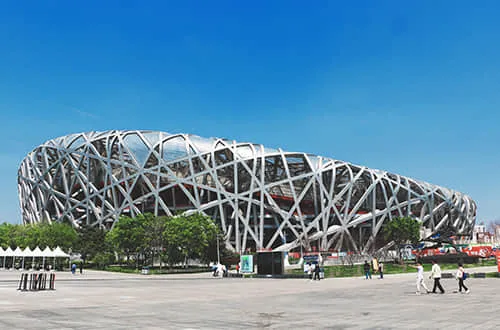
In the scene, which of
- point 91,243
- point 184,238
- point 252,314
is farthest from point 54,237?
point 252,314

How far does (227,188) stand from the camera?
73562 millimetres

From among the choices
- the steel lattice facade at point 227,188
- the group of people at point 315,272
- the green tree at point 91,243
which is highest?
the steel lattice facade at point 227,188

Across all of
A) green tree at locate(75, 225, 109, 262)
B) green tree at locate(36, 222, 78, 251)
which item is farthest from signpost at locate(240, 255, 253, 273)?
green tree at locate(36, 222, 78, 251)

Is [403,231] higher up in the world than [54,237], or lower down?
higher up

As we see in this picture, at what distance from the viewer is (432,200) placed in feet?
293

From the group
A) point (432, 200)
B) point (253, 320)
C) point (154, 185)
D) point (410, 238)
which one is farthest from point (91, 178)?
point (253, 320)

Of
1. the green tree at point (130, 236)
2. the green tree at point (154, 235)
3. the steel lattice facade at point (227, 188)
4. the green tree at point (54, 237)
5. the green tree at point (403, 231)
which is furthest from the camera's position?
the steel lattice facade at point (227, 188)

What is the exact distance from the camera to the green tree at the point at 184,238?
175ft

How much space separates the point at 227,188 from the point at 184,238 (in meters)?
21.2

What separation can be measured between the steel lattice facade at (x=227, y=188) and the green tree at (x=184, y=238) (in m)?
14.0

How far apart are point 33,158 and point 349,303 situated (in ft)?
275

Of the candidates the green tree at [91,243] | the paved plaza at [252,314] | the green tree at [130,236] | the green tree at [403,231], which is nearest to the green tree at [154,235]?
the green tree at [130,236]

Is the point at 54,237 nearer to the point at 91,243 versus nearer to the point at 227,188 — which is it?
the point at 91,243

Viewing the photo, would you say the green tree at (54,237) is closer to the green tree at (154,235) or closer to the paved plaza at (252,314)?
the green tree at (154,235)
